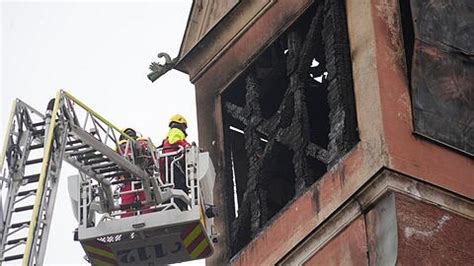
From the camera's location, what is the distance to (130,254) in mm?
33750

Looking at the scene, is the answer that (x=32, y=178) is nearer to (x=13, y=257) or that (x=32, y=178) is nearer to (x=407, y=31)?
(x=13, y=257)

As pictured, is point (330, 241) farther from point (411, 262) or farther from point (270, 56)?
point (270, 56)

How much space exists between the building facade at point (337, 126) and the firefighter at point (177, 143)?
987 millimetres

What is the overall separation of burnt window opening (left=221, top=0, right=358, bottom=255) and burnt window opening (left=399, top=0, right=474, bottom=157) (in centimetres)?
97

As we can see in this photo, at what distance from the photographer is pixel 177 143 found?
34406 mm

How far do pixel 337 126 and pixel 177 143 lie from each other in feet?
11.0

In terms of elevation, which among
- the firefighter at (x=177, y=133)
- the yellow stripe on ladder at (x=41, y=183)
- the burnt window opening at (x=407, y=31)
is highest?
the burnt window opening at (x=407, y=31)

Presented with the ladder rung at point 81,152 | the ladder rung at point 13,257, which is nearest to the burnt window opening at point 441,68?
the ladder rung at point 81,152

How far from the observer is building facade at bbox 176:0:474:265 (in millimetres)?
30562

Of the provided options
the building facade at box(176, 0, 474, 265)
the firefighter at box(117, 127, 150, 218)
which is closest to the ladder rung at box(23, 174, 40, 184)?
the firefighter at box(117, 127, 150, 218)

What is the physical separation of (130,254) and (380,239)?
16.6ft

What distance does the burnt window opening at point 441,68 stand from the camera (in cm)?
3158

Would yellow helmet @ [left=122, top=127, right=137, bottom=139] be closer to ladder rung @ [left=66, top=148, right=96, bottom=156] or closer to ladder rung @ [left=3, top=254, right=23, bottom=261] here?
ladder rung @ [left=66, top=148, right=96, bottom=156]

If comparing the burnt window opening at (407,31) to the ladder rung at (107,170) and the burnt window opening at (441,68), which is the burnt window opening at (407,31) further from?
the ladder rung at (107,170)
